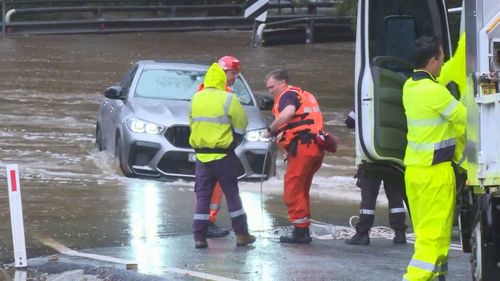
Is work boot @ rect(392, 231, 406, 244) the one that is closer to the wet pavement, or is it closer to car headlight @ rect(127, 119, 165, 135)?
the wet pavement

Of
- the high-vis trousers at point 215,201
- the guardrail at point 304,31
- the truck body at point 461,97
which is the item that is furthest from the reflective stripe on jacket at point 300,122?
the guardrail at point 304,31

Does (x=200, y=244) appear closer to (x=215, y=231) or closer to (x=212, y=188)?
(x=212, y=188)

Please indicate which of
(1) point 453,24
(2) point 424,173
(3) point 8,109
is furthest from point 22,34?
(2) point 424,173

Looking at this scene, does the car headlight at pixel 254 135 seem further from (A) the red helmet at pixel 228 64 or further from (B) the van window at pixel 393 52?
(B) the van window at pixel 393 52

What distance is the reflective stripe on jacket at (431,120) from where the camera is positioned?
289 inches

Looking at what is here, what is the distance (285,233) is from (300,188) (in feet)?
2.91

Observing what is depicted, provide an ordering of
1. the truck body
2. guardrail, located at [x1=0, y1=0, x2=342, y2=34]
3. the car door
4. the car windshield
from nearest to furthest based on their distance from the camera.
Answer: the truck body
the car door
the car windshield
guardrail, located at [x1=0, y1=0, x2=342, y2=34]

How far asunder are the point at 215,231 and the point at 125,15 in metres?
24.6

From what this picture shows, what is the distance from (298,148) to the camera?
32.6ft

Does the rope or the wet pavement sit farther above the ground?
the wet pavement

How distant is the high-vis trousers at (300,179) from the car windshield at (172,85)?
4.43m

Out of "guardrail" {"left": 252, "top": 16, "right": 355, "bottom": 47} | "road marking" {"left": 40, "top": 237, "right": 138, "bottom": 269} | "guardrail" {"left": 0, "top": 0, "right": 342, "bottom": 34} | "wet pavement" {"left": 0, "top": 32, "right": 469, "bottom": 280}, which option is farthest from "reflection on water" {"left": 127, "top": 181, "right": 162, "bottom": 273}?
"guardrail" {"left": 0, "top": 0, "right": 342, "bottom": 34}

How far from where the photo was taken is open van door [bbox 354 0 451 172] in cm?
880

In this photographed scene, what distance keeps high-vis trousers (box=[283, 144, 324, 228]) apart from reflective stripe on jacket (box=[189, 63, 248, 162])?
0.58m
